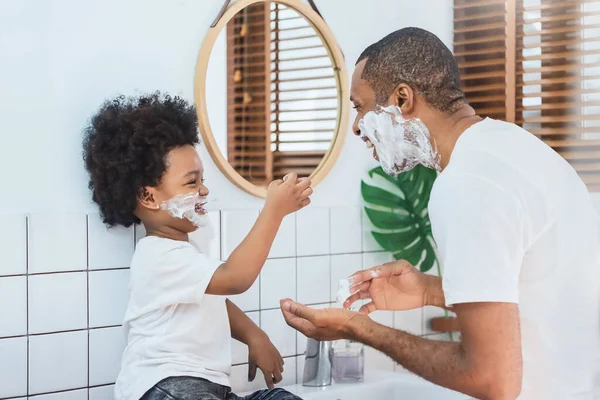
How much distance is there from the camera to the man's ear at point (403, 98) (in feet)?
4.91

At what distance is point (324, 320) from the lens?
1457 mm

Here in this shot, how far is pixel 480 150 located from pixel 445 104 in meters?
0.19

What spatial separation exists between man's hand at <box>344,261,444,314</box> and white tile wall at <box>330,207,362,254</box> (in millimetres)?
723

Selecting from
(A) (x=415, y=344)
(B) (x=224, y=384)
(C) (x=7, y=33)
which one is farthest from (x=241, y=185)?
(A) (x=415, y=344)

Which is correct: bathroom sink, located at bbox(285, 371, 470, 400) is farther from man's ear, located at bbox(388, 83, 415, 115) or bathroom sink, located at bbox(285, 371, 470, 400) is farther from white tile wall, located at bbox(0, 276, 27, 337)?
man's ear, located at bbox(388, 83, 415, 115)

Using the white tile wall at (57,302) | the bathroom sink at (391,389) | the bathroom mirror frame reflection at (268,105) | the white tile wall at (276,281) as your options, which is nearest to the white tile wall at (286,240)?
the white tile wall at (276,281)

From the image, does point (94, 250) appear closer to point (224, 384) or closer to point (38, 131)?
point (38, 131)

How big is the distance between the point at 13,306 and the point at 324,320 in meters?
0.73

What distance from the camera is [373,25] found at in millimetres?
2531

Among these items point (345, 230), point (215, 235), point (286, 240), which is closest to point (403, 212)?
point (345, 230)

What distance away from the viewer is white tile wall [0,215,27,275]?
69.2 inches

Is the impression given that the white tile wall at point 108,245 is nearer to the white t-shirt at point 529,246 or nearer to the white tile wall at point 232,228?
the white tile wall at point 232,228

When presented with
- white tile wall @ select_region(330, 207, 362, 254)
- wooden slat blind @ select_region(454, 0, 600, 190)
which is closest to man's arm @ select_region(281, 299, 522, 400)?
white tile wall @ select_region(330, 207, 362, 254)

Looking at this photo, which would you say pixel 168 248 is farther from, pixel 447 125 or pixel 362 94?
pixel 447 125
